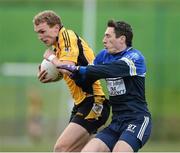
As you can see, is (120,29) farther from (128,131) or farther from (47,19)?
(128,131)

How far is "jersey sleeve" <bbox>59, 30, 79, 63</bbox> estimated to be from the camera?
9.44m

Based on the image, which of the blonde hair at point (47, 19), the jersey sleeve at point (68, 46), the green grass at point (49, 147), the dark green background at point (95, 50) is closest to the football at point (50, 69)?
the jersey sleeve at point (68, 46)

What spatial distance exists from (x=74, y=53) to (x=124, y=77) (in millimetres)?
707

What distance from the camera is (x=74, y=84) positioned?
989cm

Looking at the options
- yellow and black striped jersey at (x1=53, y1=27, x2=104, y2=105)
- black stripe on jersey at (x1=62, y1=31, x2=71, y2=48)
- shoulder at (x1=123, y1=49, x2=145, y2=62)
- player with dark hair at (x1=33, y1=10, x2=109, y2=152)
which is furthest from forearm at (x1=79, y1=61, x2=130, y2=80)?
black stripe on jersey at (x1=62, y1=31, x2=71, y2=48)

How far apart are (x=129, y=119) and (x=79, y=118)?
0.90m

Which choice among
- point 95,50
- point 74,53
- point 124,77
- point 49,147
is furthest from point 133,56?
point 95,50

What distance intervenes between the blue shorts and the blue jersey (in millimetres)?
93

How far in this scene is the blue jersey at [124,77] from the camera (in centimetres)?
907

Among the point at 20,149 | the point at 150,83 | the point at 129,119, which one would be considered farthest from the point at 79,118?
the point at 150,83

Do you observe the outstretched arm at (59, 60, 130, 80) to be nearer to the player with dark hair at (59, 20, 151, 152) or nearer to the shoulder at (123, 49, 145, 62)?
the player with dark hair at (59, 20, 151, 152)

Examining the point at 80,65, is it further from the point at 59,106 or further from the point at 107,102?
the point at 59,106

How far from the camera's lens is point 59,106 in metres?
21.9

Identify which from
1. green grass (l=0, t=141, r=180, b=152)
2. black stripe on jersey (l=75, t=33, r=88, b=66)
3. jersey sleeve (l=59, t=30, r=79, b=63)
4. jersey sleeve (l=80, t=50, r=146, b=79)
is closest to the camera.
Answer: jersey sleeve (l=80, t=50, r=146, b=79)
